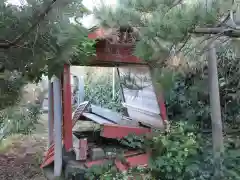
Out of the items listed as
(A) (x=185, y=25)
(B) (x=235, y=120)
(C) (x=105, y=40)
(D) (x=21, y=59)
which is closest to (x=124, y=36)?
(C) (x=105, y=40)

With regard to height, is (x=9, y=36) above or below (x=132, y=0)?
below

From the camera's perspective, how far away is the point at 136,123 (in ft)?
A: 18.0

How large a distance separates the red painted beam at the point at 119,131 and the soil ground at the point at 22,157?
1.30 metres

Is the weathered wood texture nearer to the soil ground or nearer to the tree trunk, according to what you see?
the tree trunk

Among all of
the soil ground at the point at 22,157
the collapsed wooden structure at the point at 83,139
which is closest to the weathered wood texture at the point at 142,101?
the collapsed wooden structure at the point at 83,139

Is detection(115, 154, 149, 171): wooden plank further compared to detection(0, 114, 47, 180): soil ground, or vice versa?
detection(0, 114, 47, 180): soil ground

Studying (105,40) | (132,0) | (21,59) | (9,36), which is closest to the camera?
(9,36)

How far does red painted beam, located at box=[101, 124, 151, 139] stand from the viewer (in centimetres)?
471

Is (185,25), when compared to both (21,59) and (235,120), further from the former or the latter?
(235,120)

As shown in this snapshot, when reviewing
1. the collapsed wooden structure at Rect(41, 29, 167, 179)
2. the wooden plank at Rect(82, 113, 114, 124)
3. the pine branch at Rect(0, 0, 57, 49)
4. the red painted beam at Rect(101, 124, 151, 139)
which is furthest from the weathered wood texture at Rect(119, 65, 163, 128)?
the pine branch at Rect(0, 0, 57, 49)

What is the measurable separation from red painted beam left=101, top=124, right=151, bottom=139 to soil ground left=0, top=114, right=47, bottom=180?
1.30 m

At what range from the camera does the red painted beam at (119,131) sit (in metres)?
4.71

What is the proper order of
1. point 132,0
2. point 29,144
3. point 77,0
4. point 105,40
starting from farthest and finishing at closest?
point 29,144, point 105,40, point 132,0, point 77,0

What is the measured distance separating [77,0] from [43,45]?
36cm
